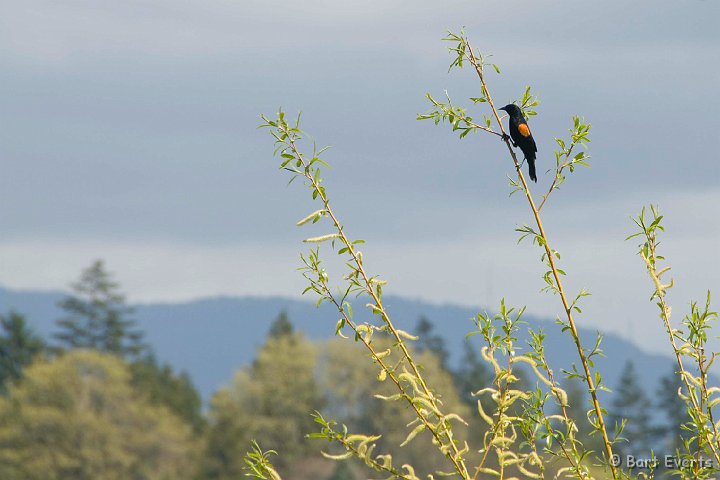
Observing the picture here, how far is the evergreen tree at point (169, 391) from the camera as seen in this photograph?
115944 mm

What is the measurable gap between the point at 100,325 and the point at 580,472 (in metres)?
153

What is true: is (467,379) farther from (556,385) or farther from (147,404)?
(556,385)

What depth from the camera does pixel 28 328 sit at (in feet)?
412

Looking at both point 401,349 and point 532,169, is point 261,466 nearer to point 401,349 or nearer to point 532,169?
point 401,349

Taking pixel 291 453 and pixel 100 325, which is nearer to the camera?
pixel 291 453

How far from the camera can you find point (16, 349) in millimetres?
125562

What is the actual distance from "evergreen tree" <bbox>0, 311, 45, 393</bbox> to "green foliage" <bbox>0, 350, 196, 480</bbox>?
1998 centimetres

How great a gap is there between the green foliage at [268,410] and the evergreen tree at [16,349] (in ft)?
67.4

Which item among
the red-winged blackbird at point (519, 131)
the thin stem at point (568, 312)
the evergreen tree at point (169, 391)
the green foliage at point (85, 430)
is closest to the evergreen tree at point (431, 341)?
the evergreen tree at point (169, 391)

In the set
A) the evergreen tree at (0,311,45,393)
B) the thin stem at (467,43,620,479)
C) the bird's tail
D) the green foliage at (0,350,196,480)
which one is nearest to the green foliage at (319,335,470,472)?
the green foliage at (0,350,196,480)

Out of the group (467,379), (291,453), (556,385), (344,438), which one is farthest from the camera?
(467,379)

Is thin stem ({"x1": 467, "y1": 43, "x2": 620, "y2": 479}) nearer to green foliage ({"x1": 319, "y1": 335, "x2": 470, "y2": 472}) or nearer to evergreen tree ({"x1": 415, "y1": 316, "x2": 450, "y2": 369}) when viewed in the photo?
green foliage ({"x1": 319, "y1": 335, "x2": 470, "y2": 472})

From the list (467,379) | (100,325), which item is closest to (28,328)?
(100,325)

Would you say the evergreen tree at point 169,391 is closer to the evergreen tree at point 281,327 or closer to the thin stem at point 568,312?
the evergreen tree at point 281,327
